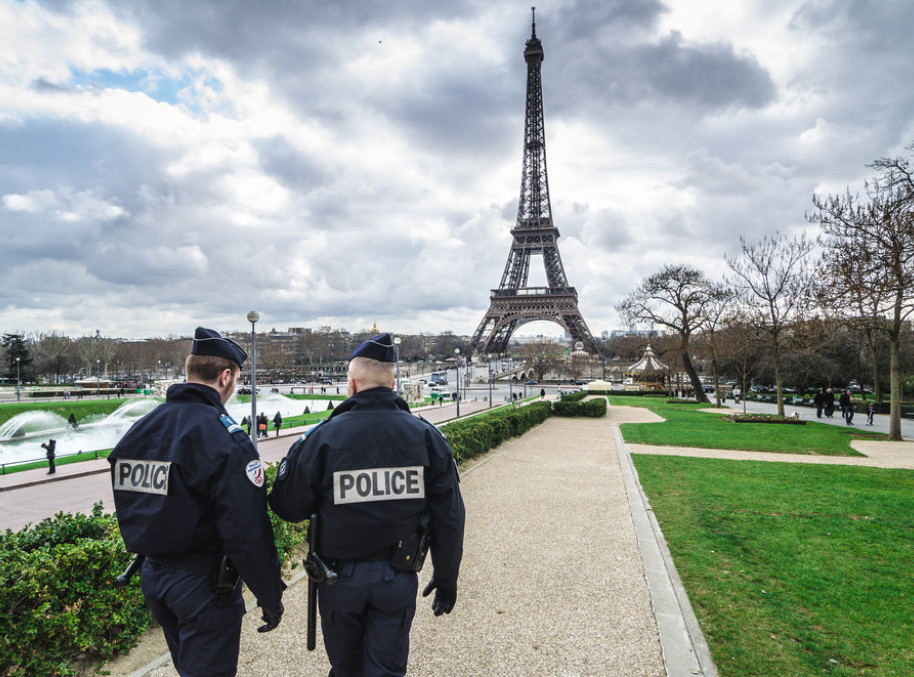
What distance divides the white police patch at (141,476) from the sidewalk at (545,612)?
2243 millimetres

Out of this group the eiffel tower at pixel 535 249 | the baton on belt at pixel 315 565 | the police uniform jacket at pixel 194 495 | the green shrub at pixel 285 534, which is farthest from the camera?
the eiffel tower at pixel 535 249

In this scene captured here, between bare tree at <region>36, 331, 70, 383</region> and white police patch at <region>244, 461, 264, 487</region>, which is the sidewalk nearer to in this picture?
white police patch at <region>244, 461, 264, 487</region>

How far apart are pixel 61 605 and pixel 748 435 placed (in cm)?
2061

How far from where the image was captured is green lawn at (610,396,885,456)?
52.9ft

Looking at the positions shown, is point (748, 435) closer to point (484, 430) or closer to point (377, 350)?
point (484, 430)

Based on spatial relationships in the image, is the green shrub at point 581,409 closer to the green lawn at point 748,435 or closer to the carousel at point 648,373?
the green lawn at point 748,435

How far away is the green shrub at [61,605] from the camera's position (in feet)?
11.2

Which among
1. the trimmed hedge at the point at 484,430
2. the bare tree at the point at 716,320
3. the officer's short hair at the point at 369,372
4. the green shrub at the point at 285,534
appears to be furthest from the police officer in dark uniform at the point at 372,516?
the bare tree at the point at 716,320

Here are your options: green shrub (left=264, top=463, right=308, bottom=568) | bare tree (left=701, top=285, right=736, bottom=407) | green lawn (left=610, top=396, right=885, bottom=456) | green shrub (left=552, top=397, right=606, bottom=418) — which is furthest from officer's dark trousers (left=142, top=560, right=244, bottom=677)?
bare tree (left=701, top=285, right=736, bottom=407)

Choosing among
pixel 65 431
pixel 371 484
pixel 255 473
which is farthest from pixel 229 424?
pixel 65 431

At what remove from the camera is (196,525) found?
104 inches

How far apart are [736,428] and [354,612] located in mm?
22061

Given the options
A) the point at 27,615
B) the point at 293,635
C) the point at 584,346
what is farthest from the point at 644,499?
the point at 584,346

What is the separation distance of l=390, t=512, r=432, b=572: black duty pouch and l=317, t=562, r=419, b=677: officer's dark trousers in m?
0.05
